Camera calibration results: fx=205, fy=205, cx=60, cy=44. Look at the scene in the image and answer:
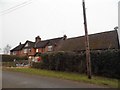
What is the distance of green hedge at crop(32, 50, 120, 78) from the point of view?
62.0 ft

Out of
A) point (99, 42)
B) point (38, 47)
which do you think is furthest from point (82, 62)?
point (38, 47)

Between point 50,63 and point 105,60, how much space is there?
10.0 m

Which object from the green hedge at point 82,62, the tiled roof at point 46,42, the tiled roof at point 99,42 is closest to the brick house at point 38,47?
the tiled roof at point 46,42

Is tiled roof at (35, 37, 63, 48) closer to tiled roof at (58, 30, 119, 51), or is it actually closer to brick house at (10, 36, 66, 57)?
brick house at (10, 36, 66, 57)

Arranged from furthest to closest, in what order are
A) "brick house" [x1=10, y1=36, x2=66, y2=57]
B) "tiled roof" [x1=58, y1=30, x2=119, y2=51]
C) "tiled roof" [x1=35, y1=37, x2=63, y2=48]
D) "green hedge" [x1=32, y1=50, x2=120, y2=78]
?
"tiled roof" [x1=35, y1=37, x2=63, y2=48], "brick house" [x1=10, y1=36, x2=66, y2=57], "tiled roof" [x1=58, y1=30, x2=119, y2=51], "green hedge" [x1=32, y1=50, x2=120, y2=78]

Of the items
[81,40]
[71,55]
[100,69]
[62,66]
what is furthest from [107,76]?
[81,40]

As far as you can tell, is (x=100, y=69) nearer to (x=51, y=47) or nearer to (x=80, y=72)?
(x=80, y=72)

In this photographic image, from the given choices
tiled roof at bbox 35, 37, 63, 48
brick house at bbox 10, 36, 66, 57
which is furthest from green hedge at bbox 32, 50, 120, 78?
tiled roof at bbox 35, 37, 63, 48

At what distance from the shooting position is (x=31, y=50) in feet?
225

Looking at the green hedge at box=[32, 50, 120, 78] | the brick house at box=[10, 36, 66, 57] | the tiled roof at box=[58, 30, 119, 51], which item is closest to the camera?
the green hedge at box=[32, 50, 120, 78]

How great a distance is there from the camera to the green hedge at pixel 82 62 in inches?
744

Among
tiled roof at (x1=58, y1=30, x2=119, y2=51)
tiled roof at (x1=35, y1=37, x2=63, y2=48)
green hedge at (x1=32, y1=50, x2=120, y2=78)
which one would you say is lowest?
green hedge at (x1=32, y1=50, x2=120, y2=78)

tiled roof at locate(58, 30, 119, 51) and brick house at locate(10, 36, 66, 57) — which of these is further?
brick house at locate(10, 36, 66, 57)

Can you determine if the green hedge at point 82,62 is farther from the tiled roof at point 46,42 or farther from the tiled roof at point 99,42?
the tiled roof at point 46,42
